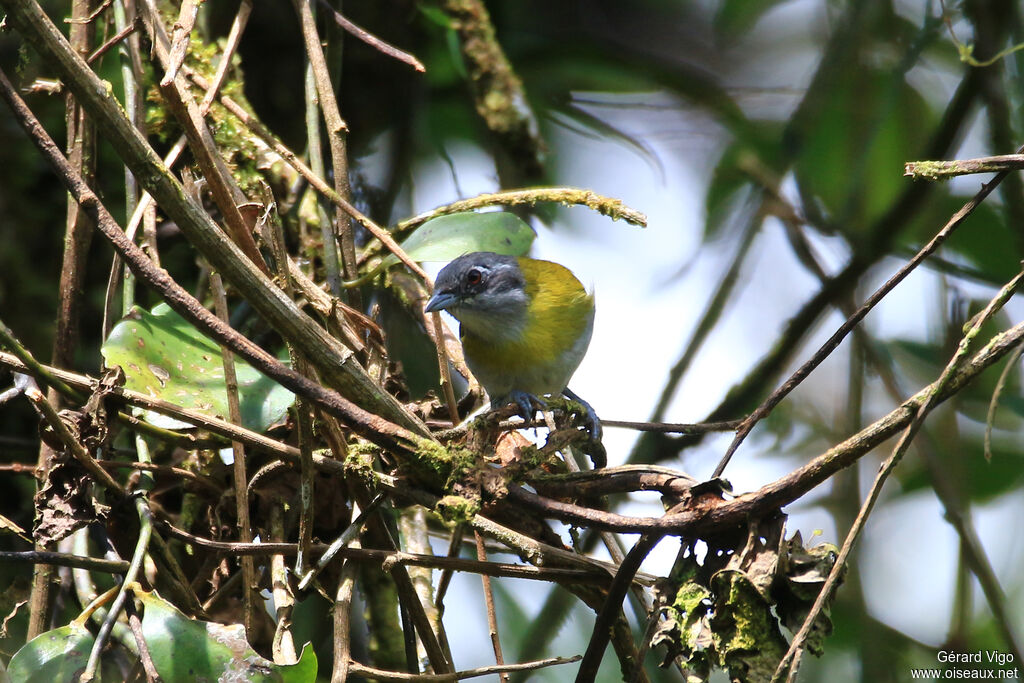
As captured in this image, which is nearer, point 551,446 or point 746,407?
point 551,446

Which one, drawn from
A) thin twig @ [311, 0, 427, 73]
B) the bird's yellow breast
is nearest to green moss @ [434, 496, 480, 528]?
thin twig @ [311, 0, 427, 73]

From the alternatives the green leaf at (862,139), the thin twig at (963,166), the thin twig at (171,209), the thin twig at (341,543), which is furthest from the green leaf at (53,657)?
the green leaf at (862,139)

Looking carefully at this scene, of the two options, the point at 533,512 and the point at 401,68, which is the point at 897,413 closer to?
the point at 533,512

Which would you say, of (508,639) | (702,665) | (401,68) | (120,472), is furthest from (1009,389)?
(120,472)

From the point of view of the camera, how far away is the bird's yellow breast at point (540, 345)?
112 inches

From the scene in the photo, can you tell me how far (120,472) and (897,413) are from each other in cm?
191

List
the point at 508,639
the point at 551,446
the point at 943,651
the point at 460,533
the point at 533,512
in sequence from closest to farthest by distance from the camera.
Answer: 1. the point at 533,512
2. the point at 551,446
3. the point at 460,533
4. the point at 943,651
5. the point at 508,639

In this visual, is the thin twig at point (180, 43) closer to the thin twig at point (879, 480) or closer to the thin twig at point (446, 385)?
the thin twig at point (446, 385)

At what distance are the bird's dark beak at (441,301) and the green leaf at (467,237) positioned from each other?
26cm

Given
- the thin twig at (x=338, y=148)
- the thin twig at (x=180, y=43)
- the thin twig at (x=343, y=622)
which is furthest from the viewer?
the thin twig at (x=338, y=148)

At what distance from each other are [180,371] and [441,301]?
2.64 feet

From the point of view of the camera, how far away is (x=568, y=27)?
3947 mm

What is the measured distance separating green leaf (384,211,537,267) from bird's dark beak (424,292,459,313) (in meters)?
0.26

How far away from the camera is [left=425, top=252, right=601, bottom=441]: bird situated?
280 centimetres
